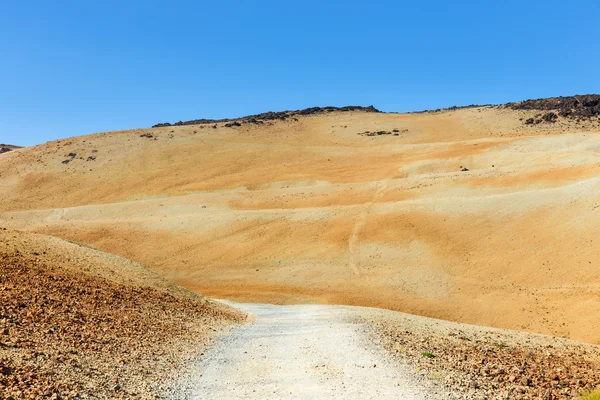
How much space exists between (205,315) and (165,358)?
789 centimetres

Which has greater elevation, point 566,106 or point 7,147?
point 7,147

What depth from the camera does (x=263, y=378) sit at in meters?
12.0

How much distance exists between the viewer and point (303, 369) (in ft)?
41.4

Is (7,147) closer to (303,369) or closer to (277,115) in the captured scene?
(277,115)

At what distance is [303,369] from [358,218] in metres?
29.3

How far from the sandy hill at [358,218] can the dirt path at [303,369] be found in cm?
1342

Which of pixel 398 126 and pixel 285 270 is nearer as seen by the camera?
pixel 285 270

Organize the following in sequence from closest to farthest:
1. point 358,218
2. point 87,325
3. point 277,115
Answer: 1. point 87,325
2. point 358,218
3. point 277,115

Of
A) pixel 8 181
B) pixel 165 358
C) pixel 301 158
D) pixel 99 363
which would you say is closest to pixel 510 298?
pixel 165 358

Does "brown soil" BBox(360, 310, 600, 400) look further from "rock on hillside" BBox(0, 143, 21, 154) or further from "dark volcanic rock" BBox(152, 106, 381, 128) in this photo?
"rock on hillside" BBox(0, 143, 21, 154)

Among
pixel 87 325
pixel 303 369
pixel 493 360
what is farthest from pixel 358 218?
pixel 87 325

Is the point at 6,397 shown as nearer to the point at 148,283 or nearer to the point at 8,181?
the point at 148,283

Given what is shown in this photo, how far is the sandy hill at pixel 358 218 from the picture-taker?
30047 millimetres

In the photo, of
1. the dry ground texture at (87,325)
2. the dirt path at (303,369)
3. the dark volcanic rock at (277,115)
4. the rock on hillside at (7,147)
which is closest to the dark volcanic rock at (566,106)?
the dark volcanic rock at (277,115)
